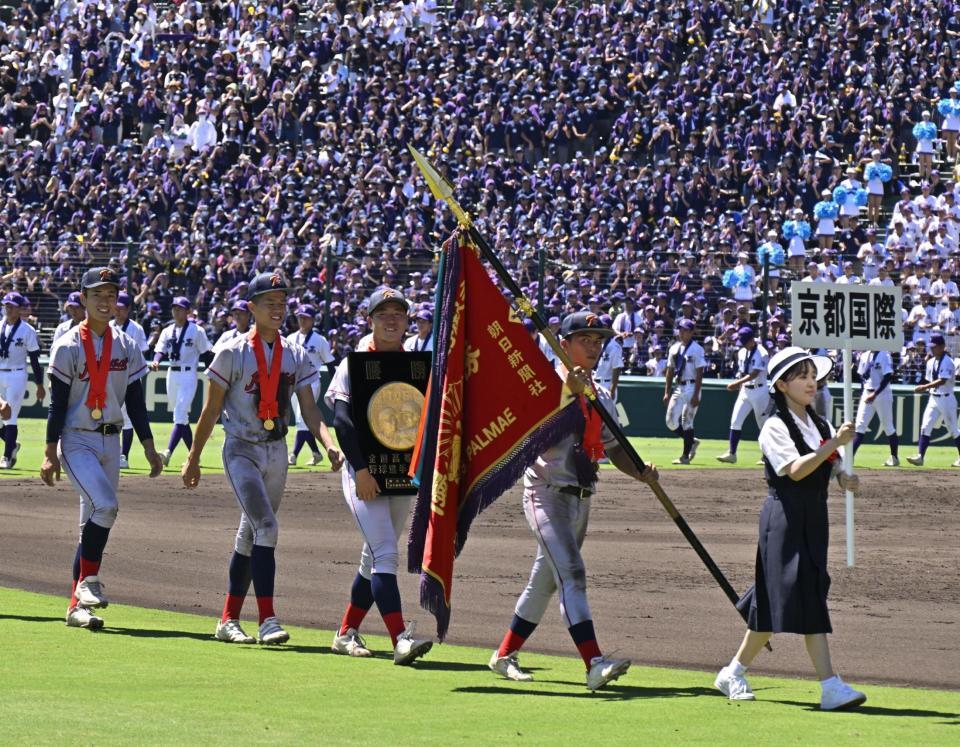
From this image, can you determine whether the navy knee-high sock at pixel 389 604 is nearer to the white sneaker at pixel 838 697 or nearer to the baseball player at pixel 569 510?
the baseball player at pixel 569 510

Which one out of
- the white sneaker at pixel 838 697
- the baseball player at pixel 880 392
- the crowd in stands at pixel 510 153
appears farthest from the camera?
the crowd in stands at pixel 510 153

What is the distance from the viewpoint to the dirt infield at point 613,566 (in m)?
10.9

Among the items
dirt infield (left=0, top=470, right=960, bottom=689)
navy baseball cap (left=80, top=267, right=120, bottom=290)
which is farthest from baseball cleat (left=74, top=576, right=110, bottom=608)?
navy baseball cap (left=80, top=267, right=120, bottom=290)

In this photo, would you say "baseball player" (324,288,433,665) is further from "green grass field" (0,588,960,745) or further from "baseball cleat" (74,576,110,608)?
"baseball cleat" (74,576,110,608)

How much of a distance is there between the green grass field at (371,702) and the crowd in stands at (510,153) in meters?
19.0

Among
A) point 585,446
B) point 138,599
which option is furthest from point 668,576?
point 585,446

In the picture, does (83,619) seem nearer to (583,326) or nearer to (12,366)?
(583,326)

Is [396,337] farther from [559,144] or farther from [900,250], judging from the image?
[559,144]

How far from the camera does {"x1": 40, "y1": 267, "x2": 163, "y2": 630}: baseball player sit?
10.8 m

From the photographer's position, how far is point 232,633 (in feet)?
33.5

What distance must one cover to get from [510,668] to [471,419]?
53.0 inches

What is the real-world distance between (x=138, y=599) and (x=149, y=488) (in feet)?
28.4

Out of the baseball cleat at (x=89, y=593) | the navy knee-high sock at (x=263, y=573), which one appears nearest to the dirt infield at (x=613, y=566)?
the baseball cleat at (x=89, y=593)

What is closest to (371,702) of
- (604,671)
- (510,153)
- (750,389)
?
(604,671)
